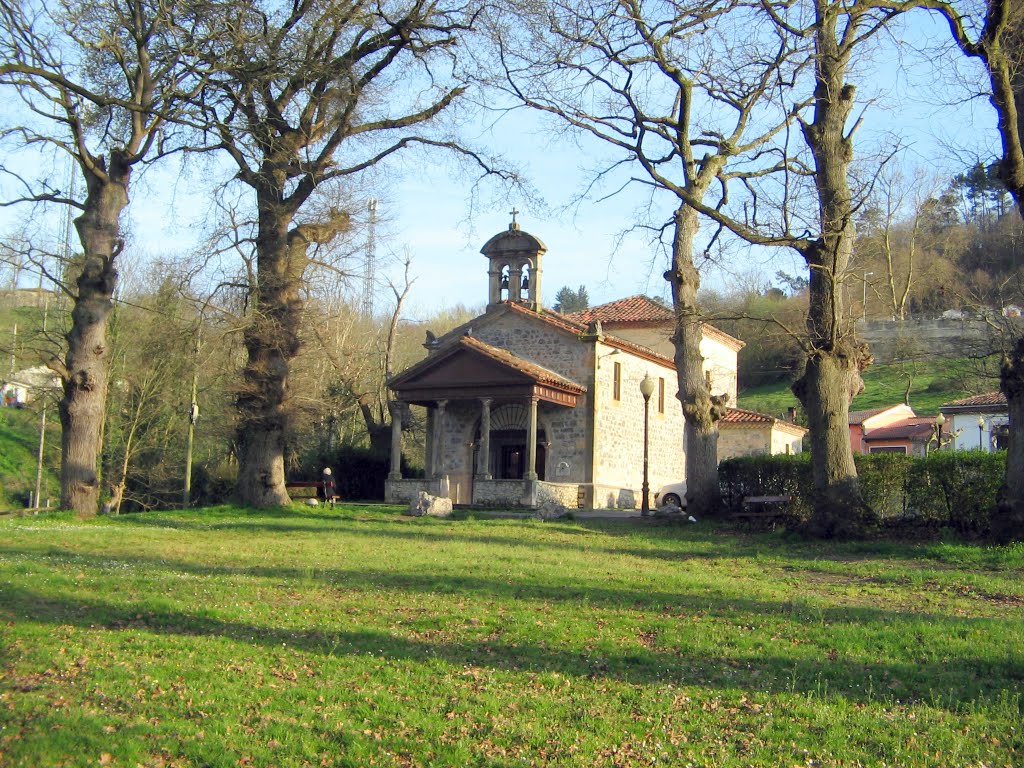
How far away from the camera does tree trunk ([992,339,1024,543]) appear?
1366cm

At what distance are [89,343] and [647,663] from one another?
1496cm

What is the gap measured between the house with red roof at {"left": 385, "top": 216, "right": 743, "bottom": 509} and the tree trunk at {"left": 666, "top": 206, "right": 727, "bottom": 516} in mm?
9045

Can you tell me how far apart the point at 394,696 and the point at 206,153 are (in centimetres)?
1686

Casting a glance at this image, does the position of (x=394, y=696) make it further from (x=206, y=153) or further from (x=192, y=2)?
(x=206, y=153)

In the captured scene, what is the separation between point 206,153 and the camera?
2072cm

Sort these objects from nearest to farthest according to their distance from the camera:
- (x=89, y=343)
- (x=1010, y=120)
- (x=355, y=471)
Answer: (x=1010, y=120) < (x=89, y=343) < (x=355, y=471)

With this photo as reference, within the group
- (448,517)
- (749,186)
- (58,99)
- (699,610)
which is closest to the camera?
(699,610)

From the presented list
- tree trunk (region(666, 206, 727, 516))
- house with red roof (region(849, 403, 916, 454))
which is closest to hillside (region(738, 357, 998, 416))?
house with red roof (region(849, 403, 916, 454))

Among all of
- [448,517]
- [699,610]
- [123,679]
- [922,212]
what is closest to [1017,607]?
[699,610]

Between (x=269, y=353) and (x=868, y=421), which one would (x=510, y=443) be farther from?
(x=868, y=421)

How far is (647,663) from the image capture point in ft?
24.9

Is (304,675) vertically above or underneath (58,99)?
underneath

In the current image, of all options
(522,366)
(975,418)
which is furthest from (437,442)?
(975,418)

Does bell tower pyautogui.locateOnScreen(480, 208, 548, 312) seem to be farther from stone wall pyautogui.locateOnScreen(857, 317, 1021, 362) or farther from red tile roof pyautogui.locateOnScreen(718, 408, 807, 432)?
stone wall pyautogui.locateOnScreen(857, 317, 1021, 362)
